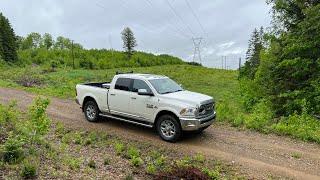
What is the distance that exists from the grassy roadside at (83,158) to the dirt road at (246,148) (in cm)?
64

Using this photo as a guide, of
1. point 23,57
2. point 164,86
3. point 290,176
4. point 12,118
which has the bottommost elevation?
point 290,176

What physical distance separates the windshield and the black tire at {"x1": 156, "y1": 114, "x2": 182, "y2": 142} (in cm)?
102

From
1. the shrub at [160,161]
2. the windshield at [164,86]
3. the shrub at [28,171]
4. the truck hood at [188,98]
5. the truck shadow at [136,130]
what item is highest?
the windshield at [164,86]

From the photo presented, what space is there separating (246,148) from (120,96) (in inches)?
190

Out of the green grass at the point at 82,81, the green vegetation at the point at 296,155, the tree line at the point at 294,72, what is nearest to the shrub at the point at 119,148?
the green vegetation at the point at 296,155

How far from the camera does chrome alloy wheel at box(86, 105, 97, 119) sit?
48.6 ft

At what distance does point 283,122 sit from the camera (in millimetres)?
15508

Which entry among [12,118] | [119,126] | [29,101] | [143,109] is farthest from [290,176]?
[29,101]

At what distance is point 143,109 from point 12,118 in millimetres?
4666

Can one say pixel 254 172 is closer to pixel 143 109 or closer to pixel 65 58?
pixel 143 109

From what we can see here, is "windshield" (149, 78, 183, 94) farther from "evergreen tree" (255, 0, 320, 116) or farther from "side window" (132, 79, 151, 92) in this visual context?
"evergreen tree" (255, 0, 320, 116)

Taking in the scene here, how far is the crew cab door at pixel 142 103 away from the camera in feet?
41.8

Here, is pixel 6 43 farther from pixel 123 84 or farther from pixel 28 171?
pixel 28 171

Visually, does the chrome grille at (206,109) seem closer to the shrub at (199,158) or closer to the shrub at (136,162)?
the shrub at (199,158)
